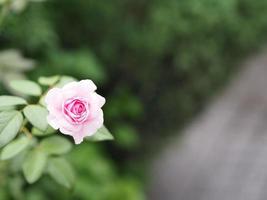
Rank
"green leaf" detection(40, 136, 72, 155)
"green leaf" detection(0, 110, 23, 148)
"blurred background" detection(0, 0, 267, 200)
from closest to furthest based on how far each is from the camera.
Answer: "green leaf" detection(0, 110, 23, 148) < "green leaf" detection(40, 136, 72, 155) < "blurred background" detection(0, 0, 267, 200)

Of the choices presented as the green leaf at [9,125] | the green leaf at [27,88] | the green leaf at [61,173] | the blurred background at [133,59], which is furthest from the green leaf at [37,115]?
the blurred background at [133,59]

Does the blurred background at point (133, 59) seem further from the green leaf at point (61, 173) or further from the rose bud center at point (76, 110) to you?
the rose bud center at point (76, 110)

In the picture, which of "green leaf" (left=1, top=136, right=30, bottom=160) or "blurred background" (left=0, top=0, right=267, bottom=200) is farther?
"blurred background" (left=0, top=0, right=267, bottom=200)

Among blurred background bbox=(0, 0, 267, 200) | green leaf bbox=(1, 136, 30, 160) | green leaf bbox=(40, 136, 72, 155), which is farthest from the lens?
blurred background bbox=(0, 0, 267, 200)

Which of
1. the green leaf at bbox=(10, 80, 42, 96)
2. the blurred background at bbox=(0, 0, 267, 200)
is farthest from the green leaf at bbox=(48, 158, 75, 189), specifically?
the blurred background at bbox=(0, 0, 267, 200)

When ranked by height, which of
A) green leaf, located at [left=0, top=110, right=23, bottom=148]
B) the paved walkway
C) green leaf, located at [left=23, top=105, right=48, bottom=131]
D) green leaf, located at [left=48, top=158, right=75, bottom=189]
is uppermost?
the paved walkway

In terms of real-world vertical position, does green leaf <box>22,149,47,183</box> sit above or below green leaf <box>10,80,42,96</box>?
Result: below

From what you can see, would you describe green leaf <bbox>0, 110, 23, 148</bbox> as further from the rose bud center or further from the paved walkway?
the paved walkway
